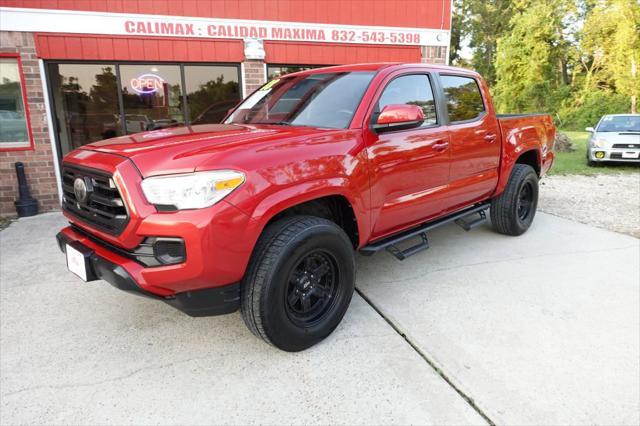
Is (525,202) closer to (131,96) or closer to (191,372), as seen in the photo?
(191,372)

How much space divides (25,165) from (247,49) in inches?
164

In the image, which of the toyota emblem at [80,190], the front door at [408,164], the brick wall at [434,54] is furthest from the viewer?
the brick wall at [434,54]

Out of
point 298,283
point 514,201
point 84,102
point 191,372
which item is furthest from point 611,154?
point 84,102

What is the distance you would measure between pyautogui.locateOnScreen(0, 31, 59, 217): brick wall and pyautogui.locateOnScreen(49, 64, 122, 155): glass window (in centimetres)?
26

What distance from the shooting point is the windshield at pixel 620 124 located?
11250 millimetres

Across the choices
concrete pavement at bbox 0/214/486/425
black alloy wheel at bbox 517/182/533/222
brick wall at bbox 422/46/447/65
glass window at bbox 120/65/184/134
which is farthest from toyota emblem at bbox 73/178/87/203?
brick wall at bbox 422/46/447/65

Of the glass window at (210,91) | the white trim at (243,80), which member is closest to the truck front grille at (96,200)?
the glass window at (210,91)

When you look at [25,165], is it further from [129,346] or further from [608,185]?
[608,185]

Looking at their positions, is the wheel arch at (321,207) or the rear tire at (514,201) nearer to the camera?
the wheel arch at (321,207)

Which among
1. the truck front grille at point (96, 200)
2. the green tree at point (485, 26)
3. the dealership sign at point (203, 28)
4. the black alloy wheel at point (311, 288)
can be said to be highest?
the green tree at point (485, 26)

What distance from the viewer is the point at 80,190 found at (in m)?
2.67

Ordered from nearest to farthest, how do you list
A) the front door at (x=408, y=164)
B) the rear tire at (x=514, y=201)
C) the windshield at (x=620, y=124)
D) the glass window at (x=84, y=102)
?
the front door at (x=408, y=164)
the rear tire at (x=514, y=201)
the glass window at (x=84, y=102)
the windshield at (x=620, y=124)

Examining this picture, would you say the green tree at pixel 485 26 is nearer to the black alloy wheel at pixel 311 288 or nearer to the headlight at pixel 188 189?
the black alloy wheel at pixel 311 288

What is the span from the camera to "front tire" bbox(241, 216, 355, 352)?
247 cm
